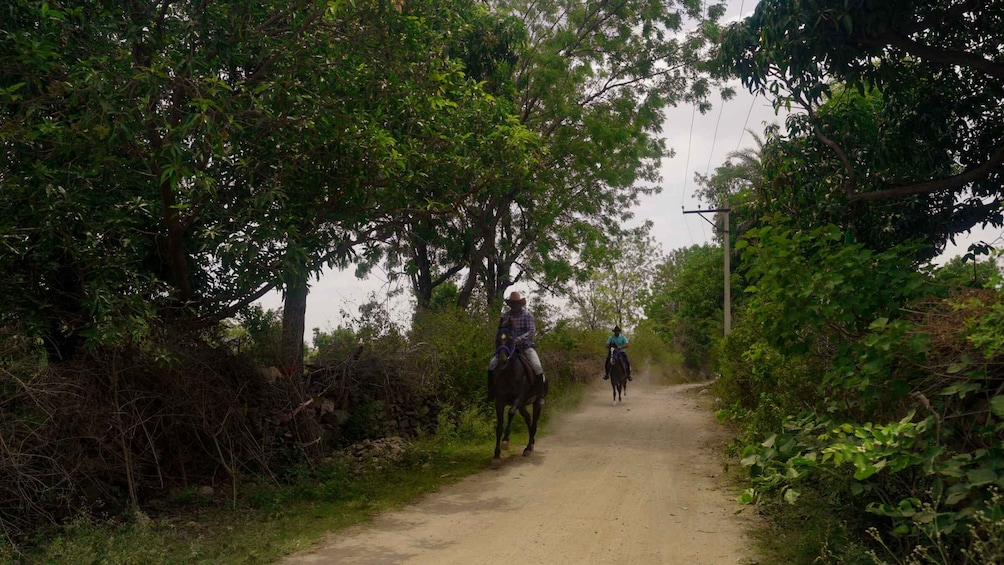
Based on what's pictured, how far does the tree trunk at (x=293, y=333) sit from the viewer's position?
35.0 ft

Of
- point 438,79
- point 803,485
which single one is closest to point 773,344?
point 803,485

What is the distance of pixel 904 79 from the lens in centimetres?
848

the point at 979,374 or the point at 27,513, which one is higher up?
the point at 979,374

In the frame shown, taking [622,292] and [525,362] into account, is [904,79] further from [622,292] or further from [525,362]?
[622,292]

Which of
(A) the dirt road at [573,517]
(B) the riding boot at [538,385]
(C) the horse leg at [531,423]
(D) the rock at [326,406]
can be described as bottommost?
(A) the dirt road at [573,517]

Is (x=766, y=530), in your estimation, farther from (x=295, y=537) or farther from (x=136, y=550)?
(x=136, y=550)

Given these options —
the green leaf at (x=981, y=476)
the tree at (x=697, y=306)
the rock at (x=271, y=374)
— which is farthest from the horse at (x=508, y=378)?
the tree at (x=697, y=306)

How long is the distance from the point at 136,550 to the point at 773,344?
6.12m

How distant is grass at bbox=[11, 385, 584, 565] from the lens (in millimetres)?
6508

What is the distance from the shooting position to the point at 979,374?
4.76 meters

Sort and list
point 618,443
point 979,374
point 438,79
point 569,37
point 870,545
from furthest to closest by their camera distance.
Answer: point 569,37 < point 618,443 < point 438,79 < point 870,545 < point 979,374

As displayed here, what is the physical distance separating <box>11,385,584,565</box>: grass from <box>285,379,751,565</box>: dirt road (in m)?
0.37

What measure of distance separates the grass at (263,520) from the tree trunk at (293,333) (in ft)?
4.97

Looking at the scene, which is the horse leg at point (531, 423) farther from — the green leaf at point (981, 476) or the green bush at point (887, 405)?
the green leaf at point (981, 476)
